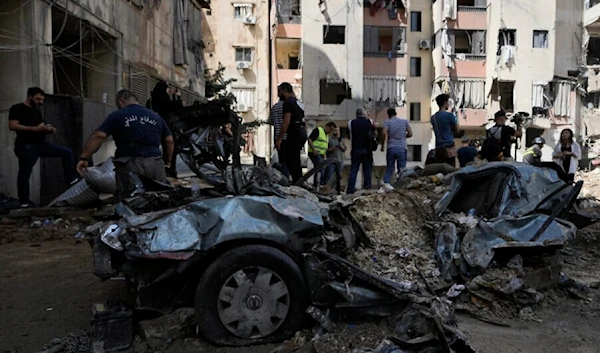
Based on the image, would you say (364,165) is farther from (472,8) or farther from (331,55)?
(472,8)

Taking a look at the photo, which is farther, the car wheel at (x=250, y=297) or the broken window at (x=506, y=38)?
the broken window at (x=506, y=38)

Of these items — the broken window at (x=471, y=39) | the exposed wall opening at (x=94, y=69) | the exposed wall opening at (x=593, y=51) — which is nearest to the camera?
the exposed wall opening at (x=94, y=69)

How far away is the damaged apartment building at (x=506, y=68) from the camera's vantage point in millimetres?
27906

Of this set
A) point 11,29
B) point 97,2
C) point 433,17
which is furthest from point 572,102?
point 11,29

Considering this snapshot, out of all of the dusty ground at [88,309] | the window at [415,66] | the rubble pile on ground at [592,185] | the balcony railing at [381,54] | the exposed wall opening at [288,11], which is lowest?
the rubble pile on ground at [592,185]

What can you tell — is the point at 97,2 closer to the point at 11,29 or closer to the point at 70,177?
the point at 11,29

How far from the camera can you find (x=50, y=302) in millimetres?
3988

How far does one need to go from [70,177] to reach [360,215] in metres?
5.31

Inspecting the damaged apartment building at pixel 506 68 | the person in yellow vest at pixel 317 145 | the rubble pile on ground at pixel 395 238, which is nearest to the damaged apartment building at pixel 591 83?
the damaged apartment building at pixel 506 68

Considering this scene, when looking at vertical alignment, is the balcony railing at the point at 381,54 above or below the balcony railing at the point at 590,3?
below

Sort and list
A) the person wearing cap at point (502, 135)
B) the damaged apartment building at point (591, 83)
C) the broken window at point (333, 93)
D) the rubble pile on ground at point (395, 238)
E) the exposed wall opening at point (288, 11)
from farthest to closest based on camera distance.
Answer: the damaged apartment building at point (591, 83) < the broken window at point (333, 93) < the exposed wall opening at point (288, 11) < the person wearing cap at point (502, 135) < the rubble pile on ground at point (395, 238)

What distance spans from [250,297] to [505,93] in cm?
3002

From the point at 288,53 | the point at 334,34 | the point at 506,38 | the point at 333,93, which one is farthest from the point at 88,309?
A: the point at 506,38

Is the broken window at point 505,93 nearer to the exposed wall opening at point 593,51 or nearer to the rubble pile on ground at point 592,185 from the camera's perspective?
the exposed wall opening at point 593,51
